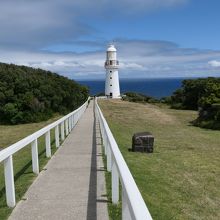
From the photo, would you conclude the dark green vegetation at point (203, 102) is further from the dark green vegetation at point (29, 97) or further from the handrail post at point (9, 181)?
the handrail post at point (9, 181)

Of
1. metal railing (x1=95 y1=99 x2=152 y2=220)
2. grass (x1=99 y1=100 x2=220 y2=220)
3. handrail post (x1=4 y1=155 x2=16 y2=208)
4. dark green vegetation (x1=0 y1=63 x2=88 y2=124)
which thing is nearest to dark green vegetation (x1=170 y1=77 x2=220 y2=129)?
grass (x1=99 y1=100 x2=220 y2=220)

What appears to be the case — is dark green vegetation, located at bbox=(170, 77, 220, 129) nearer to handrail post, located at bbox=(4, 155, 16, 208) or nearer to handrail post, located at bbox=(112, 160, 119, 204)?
A: handrail post, located at bbox=(112, 160, 119, 204)

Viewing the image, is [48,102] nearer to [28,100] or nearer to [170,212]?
[28,100]

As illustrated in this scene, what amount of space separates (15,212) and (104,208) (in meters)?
1.35

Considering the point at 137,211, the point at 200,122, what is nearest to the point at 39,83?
the point at 200,122

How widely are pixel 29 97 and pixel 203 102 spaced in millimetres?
15107

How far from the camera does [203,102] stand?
32.3 m

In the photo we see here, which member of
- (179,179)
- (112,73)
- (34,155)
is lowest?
(179,179)

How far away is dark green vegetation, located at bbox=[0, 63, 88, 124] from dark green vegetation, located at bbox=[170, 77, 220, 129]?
12841 millimetres

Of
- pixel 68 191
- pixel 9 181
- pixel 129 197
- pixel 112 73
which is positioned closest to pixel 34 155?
pixel 68 191

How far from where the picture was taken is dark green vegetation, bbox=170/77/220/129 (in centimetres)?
2942

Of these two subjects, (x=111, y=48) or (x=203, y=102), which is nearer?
(x=203, y=102)

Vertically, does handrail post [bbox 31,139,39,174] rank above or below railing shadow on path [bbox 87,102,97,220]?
above

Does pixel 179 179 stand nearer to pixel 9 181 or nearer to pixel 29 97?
pixel 9 181
